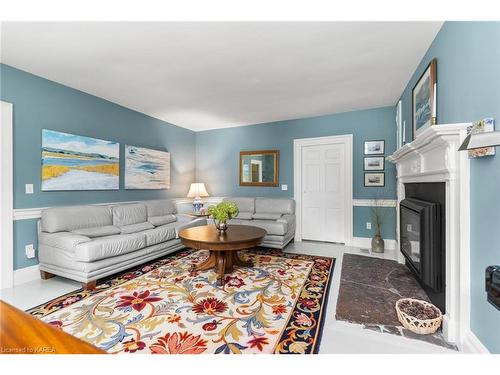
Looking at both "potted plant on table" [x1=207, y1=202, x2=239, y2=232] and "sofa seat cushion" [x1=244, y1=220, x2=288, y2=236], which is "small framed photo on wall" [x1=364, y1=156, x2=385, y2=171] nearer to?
"sofa seat cushion" [x1=244, y1=220, x2=288, y2=236]

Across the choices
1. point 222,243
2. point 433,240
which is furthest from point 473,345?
point 222,243

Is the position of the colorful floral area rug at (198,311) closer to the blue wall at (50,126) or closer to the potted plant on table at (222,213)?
the potted plant on table at (222,213)

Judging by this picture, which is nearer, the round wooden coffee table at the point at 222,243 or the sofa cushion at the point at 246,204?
the round wooden coffee table at the point at 222,243

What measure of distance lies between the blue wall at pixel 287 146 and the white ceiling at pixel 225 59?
0.50m

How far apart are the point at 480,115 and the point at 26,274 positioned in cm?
433

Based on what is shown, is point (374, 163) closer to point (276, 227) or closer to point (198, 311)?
point (276, 227)

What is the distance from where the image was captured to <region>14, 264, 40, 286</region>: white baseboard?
102 inches

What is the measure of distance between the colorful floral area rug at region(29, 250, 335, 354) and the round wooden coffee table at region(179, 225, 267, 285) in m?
0.12

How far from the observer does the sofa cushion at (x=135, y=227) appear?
318 centimetres

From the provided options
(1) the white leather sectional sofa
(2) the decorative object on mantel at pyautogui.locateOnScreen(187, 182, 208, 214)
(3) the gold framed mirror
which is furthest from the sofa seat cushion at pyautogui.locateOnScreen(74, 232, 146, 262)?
(3) the gold framed mirror

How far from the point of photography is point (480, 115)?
4.69 ft

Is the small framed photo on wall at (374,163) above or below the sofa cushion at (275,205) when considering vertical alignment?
above

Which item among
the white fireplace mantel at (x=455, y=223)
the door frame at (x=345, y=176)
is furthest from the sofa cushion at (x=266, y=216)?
the white fireplace mantel at (x=455, y=223)
